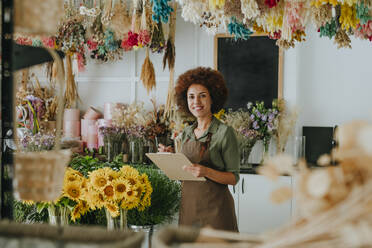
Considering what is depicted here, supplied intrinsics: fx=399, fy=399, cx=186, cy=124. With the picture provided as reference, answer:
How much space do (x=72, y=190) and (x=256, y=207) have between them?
7.87 feet

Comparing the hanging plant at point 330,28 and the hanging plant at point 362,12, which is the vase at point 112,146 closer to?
the hanging plant at point 330,28

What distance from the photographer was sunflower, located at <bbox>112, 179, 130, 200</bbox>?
1776mm

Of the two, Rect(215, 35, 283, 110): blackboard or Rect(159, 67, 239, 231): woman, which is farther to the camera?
Rect(215, 35, 283, 110): blackboard

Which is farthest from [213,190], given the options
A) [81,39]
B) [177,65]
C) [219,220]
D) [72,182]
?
[177,65]

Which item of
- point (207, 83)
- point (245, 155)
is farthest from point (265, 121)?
point (207, 83)

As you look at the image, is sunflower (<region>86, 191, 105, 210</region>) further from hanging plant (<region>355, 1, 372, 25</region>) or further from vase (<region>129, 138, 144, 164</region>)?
vase (<region>129, 138, 144, 164</region>)

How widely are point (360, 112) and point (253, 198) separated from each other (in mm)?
1481

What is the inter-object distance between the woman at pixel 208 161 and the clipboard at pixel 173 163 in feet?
0.18

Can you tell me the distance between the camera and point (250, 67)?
4379 millimetres

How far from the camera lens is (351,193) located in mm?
570

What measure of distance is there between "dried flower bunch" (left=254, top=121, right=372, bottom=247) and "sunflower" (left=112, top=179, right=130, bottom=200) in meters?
1.23

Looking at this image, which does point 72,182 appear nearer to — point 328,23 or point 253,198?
point 328,23

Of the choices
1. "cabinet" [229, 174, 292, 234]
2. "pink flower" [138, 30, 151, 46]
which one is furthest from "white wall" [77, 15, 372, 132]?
"pink flower" [138, 30, 151, 46]

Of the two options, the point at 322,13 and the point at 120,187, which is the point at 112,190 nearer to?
the point at 120,187
